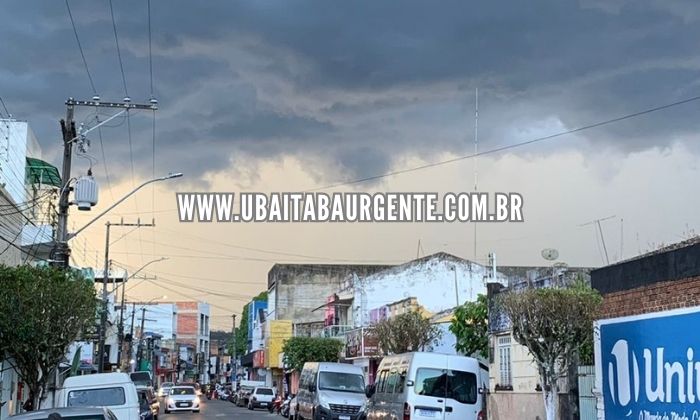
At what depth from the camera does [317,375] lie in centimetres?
3062

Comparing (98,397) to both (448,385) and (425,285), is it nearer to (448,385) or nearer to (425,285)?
(448,385)

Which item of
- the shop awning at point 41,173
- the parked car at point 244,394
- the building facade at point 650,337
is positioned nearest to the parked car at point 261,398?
the parked car at point 244,394

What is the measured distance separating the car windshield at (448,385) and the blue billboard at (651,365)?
3.52m

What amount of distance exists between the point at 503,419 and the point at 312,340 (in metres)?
33.9

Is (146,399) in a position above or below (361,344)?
below

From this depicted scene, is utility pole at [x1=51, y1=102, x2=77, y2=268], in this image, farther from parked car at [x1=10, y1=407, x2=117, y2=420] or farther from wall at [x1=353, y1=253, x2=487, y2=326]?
wall at [x1=353, y1=253, x2=487, y2=326]

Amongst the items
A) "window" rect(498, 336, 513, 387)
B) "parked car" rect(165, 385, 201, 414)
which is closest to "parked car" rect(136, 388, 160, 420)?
"window" rect(498, 336, 513, 387)

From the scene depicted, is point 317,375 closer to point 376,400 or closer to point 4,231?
point 376,400

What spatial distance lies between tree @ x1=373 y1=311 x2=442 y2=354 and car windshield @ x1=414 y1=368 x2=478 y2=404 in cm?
1578

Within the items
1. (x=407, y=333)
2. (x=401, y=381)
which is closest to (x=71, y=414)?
(x=401, y=381)

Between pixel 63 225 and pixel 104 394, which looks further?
pixel 63 225

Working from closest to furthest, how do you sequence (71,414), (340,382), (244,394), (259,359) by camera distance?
(71,414), (340,382), (244,394), (259,359)

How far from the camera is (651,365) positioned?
14547 mm

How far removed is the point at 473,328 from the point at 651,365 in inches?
621
